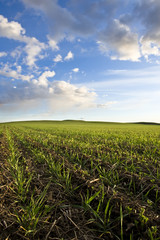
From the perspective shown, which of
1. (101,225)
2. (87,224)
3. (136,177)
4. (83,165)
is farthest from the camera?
(83,165)

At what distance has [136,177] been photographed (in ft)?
11.9

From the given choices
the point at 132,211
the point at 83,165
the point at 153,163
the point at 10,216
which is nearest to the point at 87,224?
the point at 132,211

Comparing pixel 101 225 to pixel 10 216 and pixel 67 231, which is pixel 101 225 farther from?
pixel 10 216

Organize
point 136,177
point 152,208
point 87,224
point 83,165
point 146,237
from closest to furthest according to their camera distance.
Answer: point 146,237 → point 87,224 → point 152,208 → point 136,177 → point 83,165

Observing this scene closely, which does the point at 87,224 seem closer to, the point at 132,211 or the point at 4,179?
the point at 132,211

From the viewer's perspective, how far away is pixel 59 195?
10.2 feet

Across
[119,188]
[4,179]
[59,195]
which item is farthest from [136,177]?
[4,179]

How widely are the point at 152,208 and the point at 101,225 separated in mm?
1083

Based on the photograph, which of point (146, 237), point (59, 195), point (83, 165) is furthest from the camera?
point (83, 165)

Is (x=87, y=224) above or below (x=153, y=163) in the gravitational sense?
below

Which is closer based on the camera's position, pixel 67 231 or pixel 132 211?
pixel 67 231

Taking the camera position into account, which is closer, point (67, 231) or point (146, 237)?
point (146, 237)

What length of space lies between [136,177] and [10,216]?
2961 millimetres

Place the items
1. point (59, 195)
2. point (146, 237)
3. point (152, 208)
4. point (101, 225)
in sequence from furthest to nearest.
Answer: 1. point (59, 195)
2. point (152, 208)
3. point (101, 225)
4. point (146, 237)
